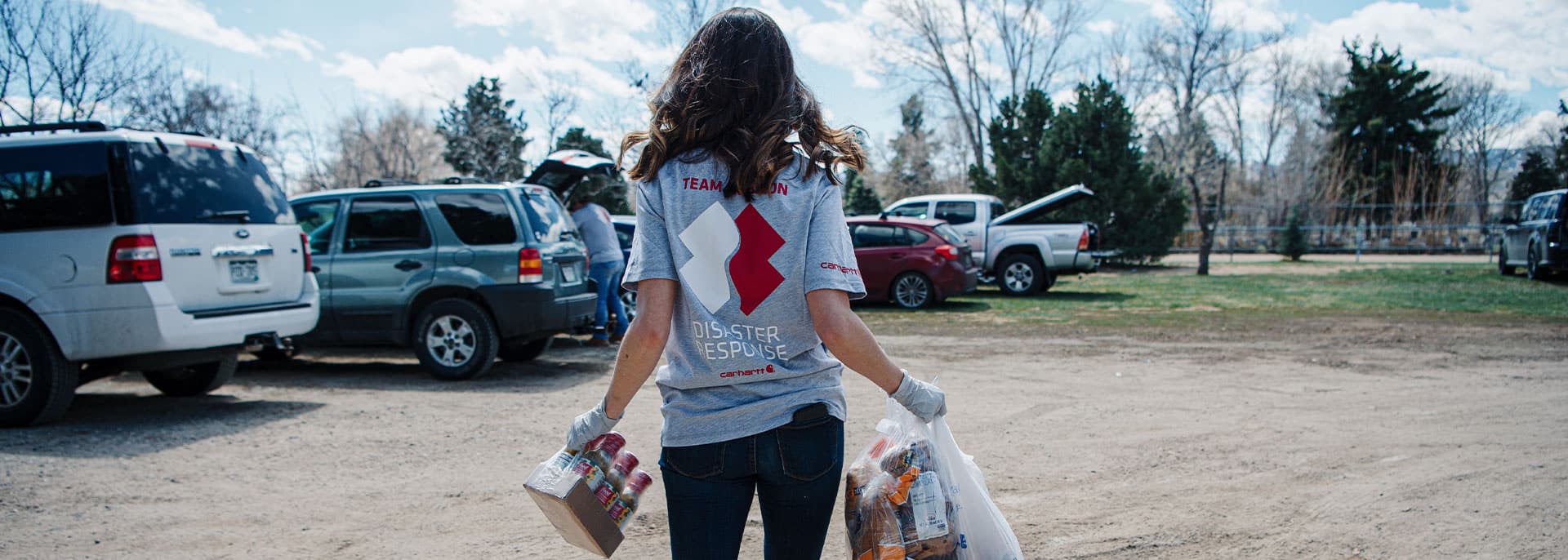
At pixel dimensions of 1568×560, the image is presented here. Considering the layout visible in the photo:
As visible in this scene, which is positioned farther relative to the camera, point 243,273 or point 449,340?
point 449,340

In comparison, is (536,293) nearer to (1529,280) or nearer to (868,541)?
(868,541)

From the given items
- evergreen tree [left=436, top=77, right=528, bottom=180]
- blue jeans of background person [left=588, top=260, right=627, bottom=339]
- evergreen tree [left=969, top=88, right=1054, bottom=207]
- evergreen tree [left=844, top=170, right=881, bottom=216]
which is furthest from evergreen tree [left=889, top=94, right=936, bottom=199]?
blue jeans of background person [left=588, top=260, right=627, bottom=339]

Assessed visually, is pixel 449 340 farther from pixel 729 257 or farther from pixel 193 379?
pixel 729 257

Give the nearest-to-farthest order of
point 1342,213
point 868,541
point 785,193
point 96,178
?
point 785,193
point 868,541
point 96,178
point 1342,213

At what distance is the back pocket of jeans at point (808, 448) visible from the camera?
185 cm

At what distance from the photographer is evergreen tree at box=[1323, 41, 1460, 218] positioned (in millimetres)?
44750

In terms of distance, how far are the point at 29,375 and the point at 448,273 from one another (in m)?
2.95

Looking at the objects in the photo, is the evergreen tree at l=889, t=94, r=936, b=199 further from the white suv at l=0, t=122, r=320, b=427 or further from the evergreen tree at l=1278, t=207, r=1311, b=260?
the white suv at l=0, t=122, r=320, b=427

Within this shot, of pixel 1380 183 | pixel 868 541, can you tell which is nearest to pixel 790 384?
pixel 868 541

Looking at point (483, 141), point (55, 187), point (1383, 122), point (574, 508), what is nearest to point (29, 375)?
point (55, 187)

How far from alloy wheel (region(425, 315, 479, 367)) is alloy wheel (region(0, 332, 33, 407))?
9.10 ft

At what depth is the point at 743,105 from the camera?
1.84 metres

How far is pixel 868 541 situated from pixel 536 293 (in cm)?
637

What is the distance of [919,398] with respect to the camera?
6.96ft
